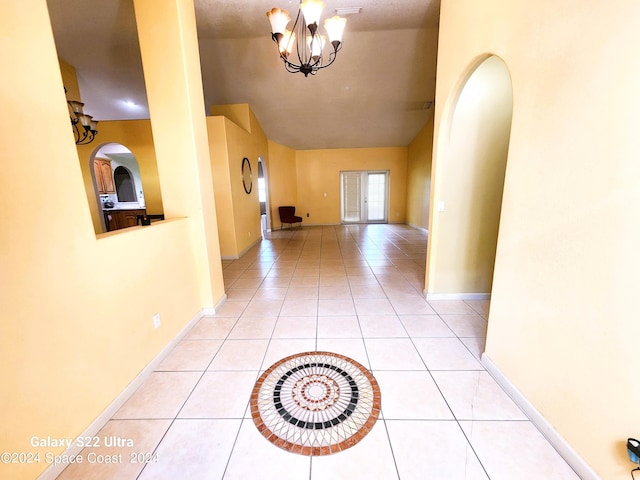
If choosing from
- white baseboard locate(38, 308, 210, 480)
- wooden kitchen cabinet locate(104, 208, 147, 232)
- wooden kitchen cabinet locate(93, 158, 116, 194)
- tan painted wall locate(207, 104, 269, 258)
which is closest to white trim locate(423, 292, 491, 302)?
white baseboard locate(38, 308, 210, 480)

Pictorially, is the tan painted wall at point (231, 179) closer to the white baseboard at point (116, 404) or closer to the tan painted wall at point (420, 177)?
the white baseboard at point (116, 404)

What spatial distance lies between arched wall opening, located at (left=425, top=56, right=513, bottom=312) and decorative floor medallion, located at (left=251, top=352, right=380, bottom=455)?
1.52m

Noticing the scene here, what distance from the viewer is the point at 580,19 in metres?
1.00

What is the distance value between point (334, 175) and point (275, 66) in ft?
14.4

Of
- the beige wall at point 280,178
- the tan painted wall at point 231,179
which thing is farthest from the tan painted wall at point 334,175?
the tan painted wall at point 231,179

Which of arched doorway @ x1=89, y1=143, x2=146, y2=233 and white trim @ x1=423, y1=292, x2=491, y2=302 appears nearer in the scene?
white trim @ x1=423, y1=292, x2=491, y2=302

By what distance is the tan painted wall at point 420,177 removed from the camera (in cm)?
642

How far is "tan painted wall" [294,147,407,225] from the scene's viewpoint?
331 inches

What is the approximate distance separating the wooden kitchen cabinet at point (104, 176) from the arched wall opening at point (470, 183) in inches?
331

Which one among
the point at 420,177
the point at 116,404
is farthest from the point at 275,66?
the point at 116,404

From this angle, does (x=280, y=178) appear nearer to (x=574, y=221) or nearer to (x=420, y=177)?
(x=420, y=177)

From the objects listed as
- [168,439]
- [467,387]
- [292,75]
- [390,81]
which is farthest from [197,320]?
[390,81]

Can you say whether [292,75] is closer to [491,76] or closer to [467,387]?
[491,76]

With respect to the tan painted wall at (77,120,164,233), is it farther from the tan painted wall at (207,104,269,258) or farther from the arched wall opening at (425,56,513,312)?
the arched wall opening at (425,56,513,312)
